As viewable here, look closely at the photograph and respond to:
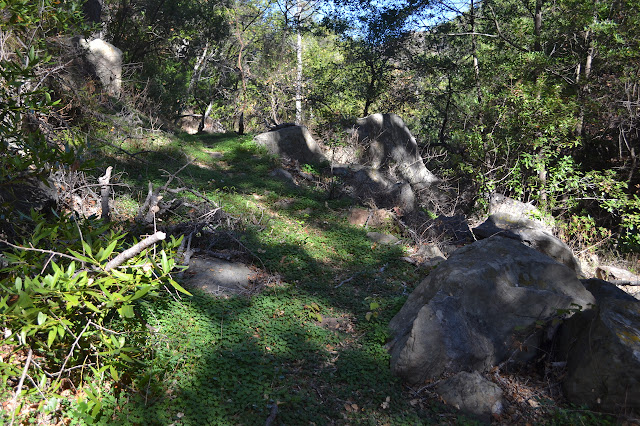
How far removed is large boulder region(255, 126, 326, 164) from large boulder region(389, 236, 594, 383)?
8472mm

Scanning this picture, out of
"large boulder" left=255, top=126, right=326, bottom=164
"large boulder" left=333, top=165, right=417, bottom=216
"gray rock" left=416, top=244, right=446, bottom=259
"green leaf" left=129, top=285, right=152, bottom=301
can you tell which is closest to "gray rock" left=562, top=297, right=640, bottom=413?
"gray rock" left=416, top=244, right=446, bottom=259

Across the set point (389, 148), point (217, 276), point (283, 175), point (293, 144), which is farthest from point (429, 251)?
point (389, 148)

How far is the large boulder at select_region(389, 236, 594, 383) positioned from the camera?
14.7 feet

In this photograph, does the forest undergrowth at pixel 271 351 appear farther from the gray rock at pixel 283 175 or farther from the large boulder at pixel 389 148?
the large boulder at pixel 389 148

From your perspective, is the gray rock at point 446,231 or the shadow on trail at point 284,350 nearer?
the shadow on trail at point 284,350

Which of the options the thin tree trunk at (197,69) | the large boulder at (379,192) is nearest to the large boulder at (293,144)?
the large boulder at (379,192)

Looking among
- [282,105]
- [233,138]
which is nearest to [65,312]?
[233,138]

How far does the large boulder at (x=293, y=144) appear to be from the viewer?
43.2 ft

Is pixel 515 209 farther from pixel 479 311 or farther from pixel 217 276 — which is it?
pixel 217 276

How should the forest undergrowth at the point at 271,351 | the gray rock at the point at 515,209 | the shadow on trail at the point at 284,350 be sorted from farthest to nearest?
1. the gray rock at the point at 515,209
2. the shadow on trail at the point at 284,350
3. the forest undergrowth at the point at 271,351

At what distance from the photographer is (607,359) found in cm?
393

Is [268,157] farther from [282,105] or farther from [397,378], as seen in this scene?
[397,378]

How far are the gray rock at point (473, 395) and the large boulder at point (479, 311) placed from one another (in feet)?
0.71

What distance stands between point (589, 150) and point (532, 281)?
9555mm
